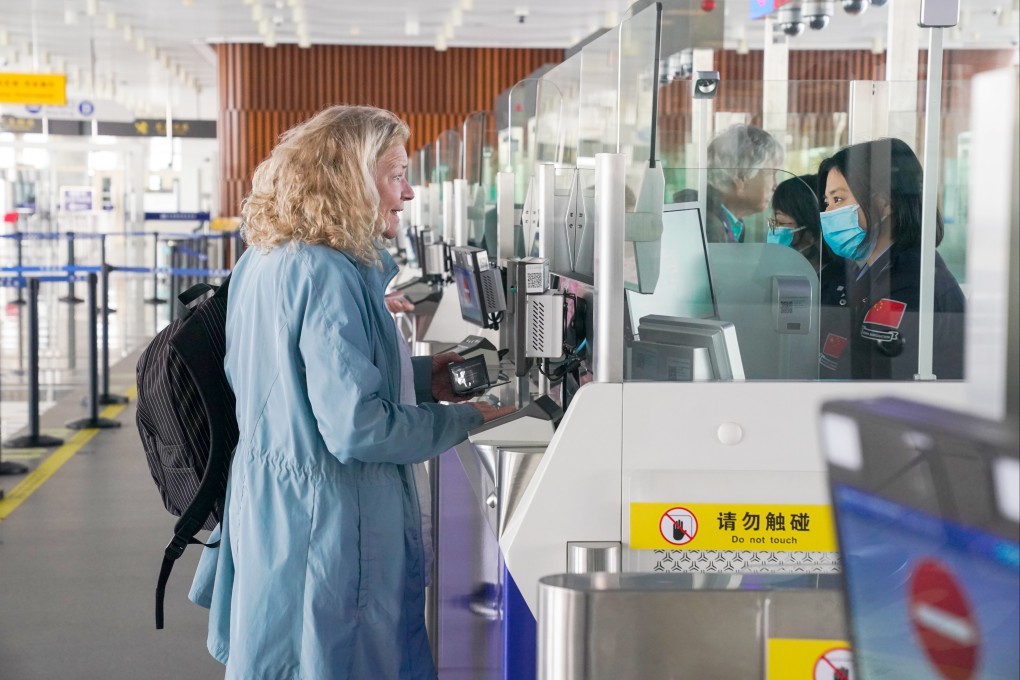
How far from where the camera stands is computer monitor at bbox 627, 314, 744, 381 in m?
1.87

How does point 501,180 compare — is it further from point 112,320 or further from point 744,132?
point 112,320

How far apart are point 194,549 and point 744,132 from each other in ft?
9.00

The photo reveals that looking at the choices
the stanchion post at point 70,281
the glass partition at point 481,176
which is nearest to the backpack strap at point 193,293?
the glass partition at point 481,176

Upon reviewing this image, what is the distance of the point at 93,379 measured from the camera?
6652 millimetres

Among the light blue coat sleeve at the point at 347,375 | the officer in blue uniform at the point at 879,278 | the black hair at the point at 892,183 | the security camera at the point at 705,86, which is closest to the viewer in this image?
the light blue coat sleeve at the point at 347,375

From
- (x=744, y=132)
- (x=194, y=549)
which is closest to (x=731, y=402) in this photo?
(x=744, y=132)

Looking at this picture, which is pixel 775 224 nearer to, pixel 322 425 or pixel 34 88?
pixel 322 425

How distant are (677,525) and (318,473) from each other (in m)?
0.64

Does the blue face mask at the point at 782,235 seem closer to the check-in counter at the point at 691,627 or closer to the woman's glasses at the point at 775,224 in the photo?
the woman's glasses at the point at 775,224

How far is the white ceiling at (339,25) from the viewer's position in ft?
44.7

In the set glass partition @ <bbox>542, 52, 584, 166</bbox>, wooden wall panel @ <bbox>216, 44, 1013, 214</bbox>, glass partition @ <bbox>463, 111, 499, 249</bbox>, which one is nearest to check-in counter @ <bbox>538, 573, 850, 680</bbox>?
glass partition @ <bbox>542, 52, 584, 166</bbox>

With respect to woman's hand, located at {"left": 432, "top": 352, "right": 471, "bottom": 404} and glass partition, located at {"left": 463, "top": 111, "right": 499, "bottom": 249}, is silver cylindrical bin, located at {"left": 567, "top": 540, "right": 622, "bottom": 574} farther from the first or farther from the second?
glass partition, located at {"left": 463, "top": 111, "right": 499, "bottom": 249}

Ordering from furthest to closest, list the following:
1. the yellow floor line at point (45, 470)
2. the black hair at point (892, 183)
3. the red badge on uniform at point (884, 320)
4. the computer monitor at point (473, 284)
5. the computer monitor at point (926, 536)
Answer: the yellow floor line at point (45, 470) → the computer monitor at point (473, 284) → the black hair at point (892, 183) → the red badge on uniform at point (884, 320) → the computer monitor at point (926, 536)

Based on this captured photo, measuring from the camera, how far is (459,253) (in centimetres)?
331
